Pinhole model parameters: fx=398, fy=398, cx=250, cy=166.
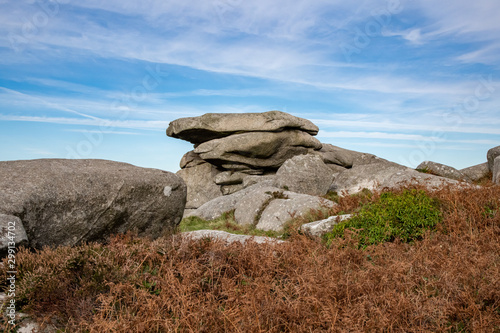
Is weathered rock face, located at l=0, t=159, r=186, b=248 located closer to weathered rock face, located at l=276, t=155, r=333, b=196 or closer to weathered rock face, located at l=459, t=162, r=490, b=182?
weathered rock face, located at l=276, t=155, r=333, b=196

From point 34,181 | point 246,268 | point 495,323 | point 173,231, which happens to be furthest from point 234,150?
point 495,323

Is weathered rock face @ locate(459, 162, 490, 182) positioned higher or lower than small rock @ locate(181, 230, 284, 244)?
higher

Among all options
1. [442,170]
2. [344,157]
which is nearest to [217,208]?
[442,170]

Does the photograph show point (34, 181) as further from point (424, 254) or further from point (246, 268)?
point (424, 254)

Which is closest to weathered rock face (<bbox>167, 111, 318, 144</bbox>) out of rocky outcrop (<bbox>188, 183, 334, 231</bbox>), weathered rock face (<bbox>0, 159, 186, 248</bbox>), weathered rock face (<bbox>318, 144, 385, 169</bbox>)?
weathered rock face (<bbox>318, 144, 385, 169</bbox>)

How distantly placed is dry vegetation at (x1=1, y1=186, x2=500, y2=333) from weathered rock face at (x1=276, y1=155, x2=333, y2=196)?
12181 mm

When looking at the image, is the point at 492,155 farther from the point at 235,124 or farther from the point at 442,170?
the point at 235,124

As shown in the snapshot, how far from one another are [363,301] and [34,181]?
6.45 meters

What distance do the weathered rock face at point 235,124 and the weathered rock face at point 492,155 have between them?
11821 millimetres

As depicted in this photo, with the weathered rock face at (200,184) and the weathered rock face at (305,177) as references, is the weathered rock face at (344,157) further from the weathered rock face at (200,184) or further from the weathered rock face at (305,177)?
the weathered rock face at (305,177)

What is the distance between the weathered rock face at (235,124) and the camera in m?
28.6

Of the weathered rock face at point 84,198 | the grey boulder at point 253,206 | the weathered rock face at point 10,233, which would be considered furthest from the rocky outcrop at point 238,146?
the weathered rock face at point 10,233

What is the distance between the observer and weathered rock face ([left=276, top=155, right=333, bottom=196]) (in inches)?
746

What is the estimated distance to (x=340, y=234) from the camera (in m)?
9.29
